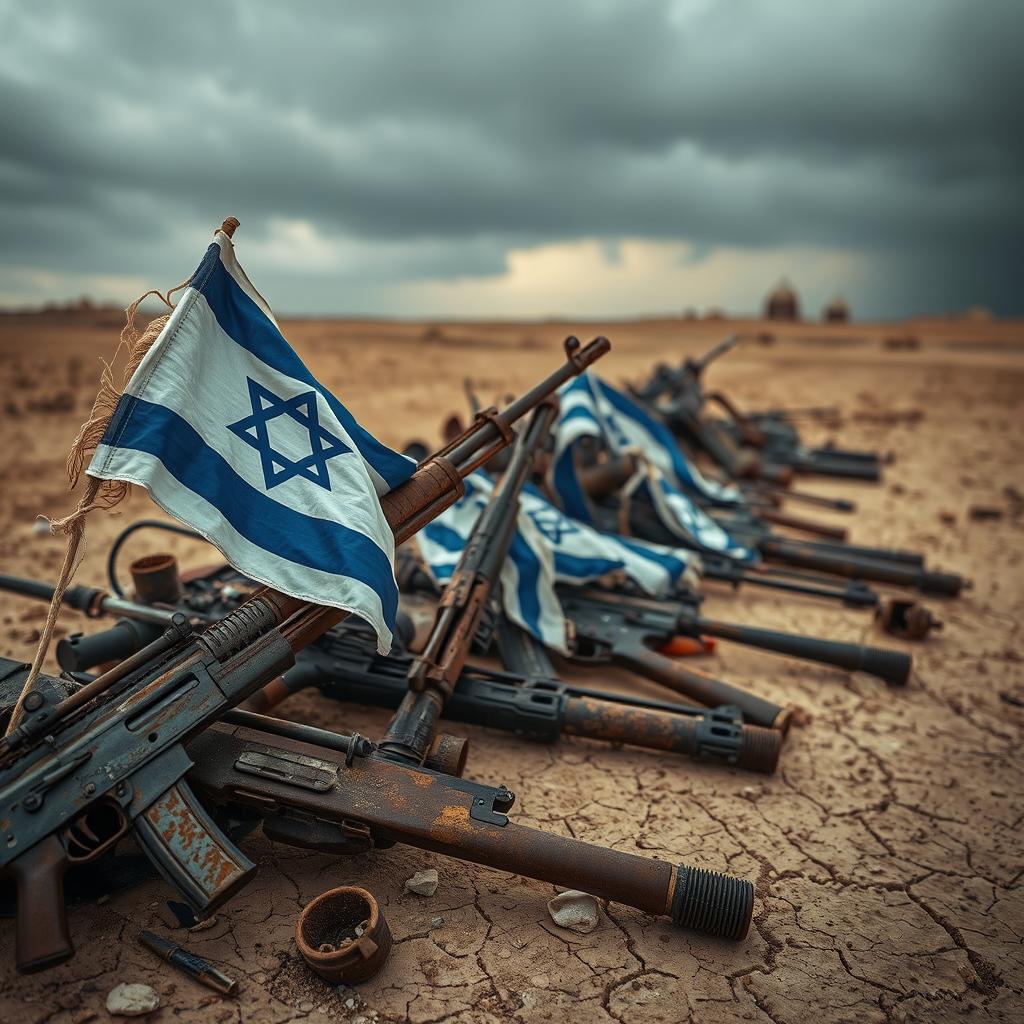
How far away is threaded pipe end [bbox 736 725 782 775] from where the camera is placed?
3.59 metres

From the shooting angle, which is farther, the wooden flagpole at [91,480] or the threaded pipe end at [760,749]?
the threaded pipe end at [760,749]

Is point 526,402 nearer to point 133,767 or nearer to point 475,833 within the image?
point 475,833

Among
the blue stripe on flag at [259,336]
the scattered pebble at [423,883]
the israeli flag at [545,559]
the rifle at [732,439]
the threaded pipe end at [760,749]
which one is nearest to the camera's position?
the scattered pebble at [423,883]

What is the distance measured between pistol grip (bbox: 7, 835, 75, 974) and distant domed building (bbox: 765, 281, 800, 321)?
5077 centimetres

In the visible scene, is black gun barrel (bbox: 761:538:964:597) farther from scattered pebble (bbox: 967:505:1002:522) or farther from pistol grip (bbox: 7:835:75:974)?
pistol grip (bbox: 7:835:75:974)

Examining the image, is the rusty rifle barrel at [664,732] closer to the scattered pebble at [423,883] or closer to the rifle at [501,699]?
the rifle at [501,699]

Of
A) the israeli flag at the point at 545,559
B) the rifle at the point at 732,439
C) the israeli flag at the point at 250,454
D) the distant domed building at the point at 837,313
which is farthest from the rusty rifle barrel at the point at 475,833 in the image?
the distant domed building at the point at 837,313

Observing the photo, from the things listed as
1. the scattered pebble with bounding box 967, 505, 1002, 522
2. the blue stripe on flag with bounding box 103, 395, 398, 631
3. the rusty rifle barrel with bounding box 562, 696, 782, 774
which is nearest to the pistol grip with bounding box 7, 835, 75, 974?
the blue stripe on flag with bounding box 103, 395, 398, 631

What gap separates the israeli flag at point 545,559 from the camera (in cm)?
454

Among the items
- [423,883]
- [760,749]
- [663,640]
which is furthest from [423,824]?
[663,640]

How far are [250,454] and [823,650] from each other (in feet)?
12.3

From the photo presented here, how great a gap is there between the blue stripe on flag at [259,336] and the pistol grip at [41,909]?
1.85 m

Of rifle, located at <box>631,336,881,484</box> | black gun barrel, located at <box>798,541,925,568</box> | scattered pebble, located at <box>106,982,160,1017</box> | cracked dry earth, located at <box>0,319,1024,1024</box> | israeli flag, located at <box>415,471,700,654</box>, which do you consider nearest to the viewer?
scattered pebble, located at <box>106,982,160,1017</box>

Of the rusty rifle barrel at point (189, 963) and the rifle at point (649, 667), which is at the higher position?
the rifle at point (649, 667)
